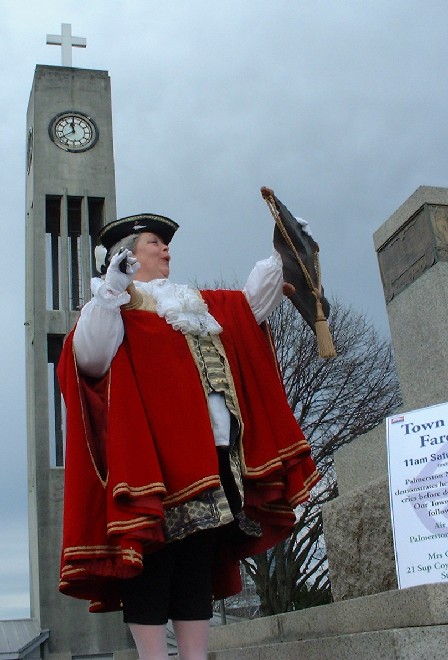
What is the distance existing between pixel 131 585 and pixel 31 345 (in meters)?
18.9

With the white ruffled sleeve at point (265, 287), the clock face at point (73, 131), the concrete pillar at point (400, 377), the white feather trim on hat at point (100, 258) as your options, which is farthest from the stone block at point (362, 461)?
the clock face at point (73, 131)

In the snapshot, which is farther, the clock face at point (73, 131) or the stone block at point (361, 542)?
the clock face at point (73, 131)

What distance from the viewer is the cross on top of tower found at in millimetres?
23391

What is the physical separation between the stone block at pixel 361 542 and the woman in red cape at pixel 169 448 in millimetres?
1123

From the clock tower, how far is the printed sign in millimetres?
15879

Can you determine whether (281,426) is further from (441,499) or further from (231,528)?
(441,499)

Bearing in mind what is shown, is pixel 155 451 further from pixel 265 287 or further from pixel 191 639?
pixel 265 287

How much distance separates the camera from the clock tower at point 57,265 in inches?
728

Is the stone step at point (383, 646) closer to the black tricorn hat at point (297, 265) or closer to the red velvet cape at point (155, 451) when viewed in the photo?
the red velvet cape at point (155, 451)

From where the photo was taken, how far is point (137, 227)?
10.4 ft

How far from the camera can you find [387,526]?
3.96 metres

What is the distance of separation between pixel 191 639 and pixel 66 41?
76.7ft

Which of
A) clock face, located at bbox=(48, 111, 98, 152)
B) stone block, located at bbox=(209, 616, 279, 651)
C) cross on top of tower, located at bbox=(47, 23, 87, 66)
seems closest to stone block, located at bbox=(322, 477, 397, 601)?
stone block, located at bbox=(209, 616, 279, 651)

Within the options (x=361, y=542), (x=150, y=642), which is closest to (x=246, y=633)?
(x=361, y=542)
